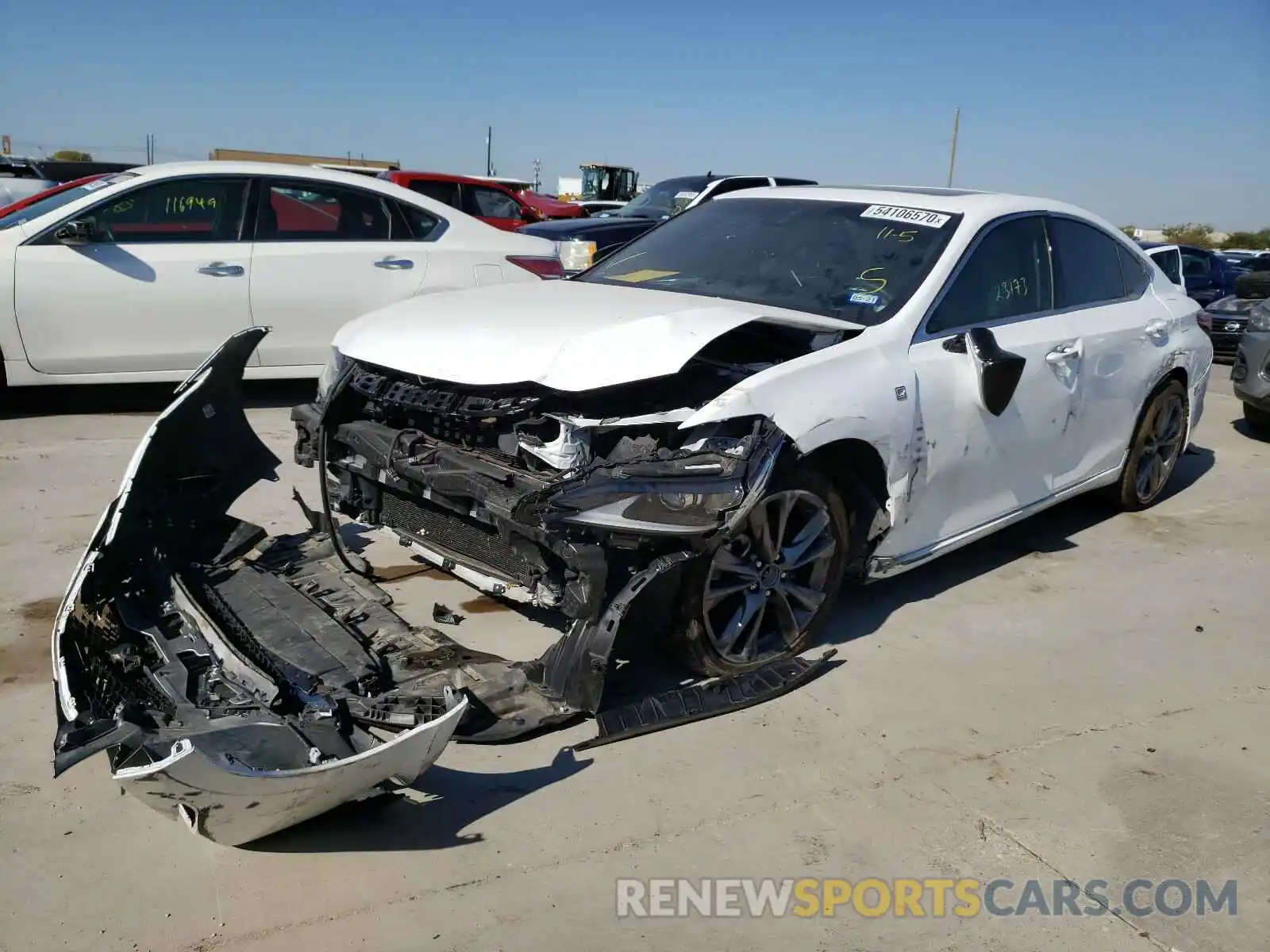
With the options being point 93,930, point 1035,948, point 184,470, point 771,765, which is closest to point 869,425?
point 771,765

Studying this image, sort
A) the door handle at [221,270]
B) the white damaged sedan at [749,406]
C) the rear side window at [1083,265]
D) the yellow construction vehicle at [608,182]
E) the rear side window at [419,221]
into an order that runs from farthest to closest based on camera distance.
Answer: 1. the yellow construction vehicle at [608,182]
2. the rear side window at [419,221]
3. the door handle at [221,270]
4. the rear side window at [1083,265]
5. the white damaged sedan at [749,406]

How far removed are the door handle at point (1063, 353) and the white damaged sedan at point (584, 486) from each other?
0.6 inches

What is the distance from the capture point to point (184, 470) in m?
4.12

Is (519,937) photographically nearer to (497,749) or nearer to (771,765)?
(497,749)

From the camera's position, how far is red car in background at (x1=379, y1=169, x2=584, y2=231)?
1566 centimetres

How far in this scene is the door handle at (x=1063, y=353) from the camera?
4785mm

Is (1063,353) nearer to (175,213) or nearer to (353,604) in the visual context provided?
(353,604)

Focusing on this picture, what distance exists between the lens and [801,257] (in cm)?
463

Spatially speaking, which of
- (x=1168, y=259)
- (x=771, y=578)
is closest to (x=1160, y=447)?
(x=771, y=578)

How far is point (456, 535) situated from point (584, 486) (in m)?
0.78

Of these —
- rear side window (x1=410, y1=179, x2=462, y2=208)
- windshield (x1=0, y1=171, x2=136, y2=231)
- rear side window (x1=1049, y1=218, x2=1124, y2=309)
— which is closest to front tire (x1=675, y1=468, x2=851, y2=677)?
rear side window (x1=1049, y1=218, x2=1124, y2=309)

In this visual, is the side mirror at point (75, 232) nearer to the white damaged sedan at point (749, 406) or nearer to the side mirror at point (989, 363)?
the white damaged sedan at point (749, 406)

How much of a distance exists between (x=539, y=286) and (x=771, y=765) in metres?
2.30

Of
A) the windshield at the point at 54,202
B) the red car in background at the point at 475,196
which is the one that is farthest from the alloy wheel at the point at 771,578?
the red car in background at the point at 475,196
